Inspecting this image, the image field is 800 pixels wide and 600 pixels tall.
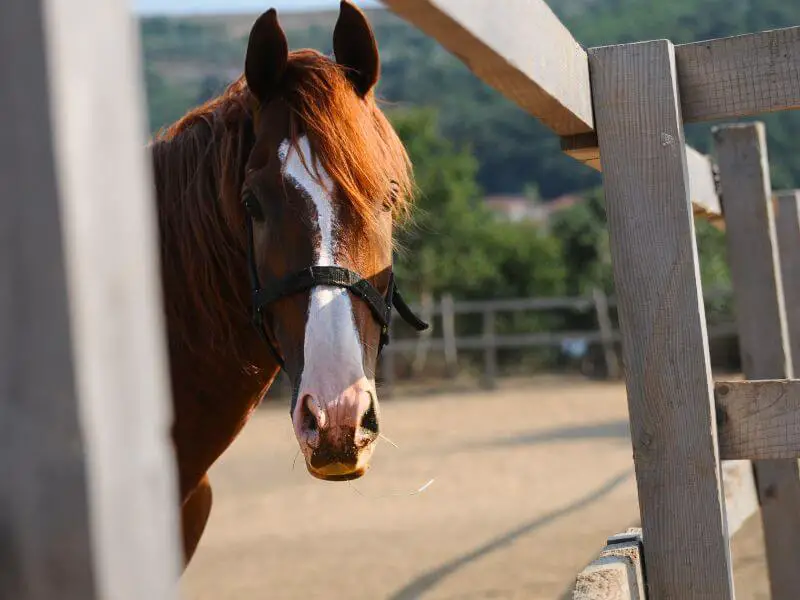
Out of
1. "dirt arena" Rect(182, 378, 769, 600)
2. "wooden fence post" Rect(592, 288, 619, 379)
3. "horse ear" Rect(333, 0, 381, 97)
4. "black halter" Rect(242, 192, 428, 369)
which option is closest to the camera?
"black halter" Rect(242, 192, 428, 369)

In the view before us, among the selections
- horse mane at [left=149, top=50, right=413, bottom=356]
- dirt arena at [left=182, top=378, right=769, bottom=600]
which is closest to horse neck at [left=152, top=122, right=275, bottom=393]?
horse mane at [left=149, top=50, right=413, bottom=356]

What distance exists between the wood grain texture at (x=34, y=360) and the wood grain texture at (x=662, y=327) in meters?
1.17

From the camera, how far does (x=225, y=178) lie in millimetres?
2053

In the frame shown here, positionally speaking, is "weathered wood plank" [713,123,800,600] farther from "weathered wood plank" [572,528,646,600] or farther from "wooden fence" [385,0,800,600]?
"weathered wood plank" [572,528,646,600]

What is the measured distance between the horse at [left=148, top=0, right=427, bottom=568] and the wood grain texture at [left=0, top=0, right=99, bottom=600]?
109 centimetres

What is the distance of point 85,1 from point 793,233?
3.32 m

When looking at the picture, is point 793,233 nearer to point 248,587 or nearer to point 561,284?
point 248,587

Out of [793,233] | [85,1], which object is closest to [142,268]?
[85,1]

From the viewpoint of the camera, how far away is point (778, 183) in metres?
50.1

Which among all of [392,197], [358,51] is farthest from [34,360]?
[358,51]

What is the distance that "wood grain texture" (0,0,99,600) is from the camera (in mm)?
525

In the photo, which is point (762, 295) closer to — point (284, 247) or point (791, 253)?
point (791, 253)

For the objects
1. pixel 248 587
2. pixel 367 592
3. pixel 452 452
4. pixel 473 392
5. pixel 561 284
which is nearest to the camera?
pixel 367 592

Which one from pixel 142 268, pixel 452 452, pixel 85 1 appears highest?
pixel 85 1
